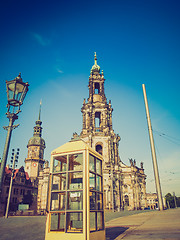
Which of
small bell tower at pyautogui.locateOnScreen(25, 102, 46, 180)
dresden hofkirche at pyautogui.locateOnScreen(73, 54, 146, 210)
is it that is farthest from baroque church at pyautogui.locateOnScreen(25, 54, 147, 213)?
small bell tower at pyautogui.locateOnScreen(25, 102, 46, 180)

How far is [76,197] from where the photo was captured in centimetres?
498

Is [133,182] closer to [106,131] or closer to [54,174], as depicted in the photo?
[106,131]

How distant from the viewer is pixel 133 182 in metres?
42.8

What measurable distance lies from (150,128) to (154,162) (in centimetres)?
193

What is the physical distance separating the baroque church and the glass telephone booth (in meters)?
32.8

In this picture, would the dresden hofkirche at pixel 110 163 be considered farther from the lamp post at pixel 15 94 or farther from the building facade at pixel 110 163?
the lamp post at pixel 15 94

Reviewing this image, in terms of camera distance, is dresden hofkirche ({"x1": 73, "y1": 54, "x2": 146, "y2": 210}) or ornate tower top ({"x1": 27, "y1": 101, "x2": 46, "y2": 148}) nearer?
dresden hofkirche ({"x1": 73, "y1": 54, "x2": 146, "y2": 210})

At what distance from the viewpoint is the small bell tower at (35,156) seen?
60.2m

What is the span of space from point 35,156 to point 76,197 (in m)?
60.4

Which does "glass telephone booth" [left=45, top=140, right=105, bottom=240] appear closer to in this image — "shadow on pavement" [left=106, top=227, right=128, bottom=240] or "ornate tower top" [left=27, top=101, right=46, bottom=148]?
"shadow on pavement" [left=106, top=227, right=128, bottom=240]

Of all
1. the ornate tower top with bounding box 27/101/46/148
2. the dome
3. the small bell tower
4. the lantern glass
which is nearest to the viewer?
the lantern glass

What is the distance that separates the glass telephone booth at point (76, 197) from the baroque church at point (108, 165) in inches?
1290

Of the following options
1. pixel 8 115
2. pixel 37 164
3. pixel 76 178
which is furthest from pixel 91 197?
pixel 37 164

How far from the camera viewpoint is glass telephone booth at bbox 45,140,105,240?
4.77 meters
